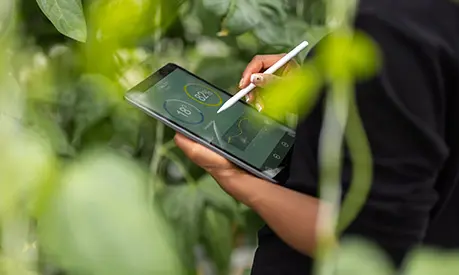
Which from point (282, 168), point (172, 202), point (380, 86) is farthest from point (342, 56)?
point (172, 202)

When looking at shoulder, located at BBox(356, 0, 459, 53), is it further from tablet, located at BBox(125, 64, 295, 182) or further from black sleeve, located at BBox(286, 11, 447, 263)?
tablet, located at BBox(125, 64, 295, 182)

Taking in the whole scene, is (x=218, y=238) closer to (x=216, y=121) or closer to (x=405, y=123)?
(x=216, y=121)

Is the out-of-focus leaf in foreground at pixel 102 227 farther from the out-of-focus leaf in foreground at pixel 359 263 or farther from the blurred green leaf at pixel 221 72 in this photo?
the blurred green leaf at pixel 221 72

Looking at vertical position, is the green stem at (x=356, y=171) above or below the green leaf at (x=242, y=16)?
above

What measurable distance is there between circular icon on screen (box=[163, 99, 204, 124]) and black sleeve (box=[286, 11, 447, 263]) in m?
0.10

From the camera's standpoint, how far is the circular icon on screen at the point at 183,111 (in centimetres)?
57

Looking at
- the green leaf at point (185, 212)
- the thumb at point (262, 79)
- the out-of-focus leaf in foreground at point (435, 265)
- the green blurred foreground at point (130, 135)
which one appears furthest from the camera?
the green leaf at point (185, 212)

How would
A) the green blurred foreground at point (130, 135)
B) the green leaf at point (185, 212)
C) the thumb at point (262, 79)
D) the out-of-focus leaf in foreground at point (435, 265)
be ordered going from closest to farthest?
the out-of-focus leaf in foreground at point (435, 265), the green blurred foreground at point (130, 135), the thumb at point (262, 79), the green leaf at point (185, 212)

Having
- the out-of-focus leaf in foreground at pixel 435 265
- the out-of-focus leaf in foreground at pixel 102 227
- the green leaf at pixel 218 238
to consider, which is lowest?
the green leaf at pixel 218 238

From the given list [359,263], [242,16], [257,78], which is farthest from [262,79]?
[359,263]

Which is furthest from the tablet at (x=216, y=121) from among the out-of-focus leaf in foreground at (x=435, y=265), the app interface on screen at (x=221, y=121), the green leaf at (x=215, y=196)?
the out-of-focus leaf in foreground at (x=435, y=265)

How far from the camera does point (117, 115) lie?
0.63 meters

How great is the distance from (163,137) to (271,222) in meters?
0.20

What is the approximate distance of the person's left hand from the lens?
0.56m
